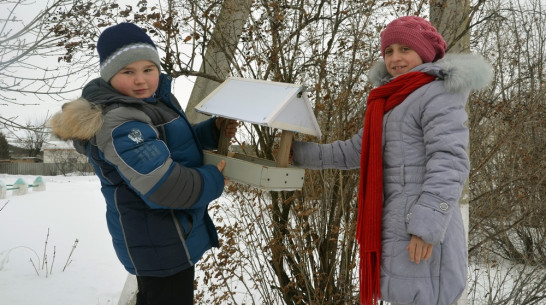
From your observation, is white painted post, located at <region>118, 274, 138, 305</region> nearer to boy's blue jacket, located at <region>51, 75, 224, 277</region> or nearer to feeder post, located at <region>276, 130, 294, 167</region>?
boy's blue jacket, located at <region>51, 75, 224, 277</region>

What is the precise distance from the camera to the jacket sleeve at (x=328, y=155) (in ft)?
7.28

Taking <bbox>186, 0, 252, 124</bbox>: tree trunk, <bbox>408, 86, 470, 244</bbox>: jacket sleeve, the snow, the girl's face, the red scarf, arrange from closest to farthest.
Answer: <bbox>408, 86, 470, 244</bbox>: jacket sleeve → the red scarf → the girl's face → <bbox>186, 0, 252, 124</bbox>: tree trunk → the snow

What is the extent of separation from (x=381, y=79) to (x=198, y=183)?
101 centimetres

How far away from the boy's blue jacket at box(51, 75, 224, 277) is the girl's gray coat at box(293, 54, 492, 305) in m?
0.76

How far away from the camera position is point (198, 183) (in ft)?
5.69

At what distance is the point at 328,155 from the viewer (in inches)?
87.6

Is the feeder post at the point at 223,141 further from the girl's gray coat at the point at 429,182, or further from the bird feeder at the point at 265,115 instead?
the girl's gray coat at the point at 429,182

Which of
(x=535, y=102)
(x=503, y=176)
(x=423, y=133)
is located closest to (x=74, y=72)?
(x=423, y=133)

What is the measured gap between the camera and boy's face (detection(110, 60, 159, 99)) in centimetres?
179

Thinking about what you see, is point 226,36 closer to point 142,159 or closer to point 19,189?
point 142,159

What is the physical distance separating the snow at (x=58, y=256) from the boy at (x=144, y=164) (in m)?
4.18

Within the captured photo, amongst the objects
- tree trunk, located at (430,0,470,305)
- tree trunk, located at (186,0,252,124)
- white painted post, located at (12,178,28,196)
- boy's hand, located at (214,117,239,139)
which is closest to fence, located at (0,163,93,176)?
white painted post, located at (12,178,28,196)

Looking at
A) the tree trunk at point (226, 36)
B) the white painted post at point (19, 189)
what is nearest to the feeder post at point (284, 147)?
the tree trunk at point (226, 36)

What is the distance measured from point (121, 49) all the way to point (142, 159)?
52 cm
